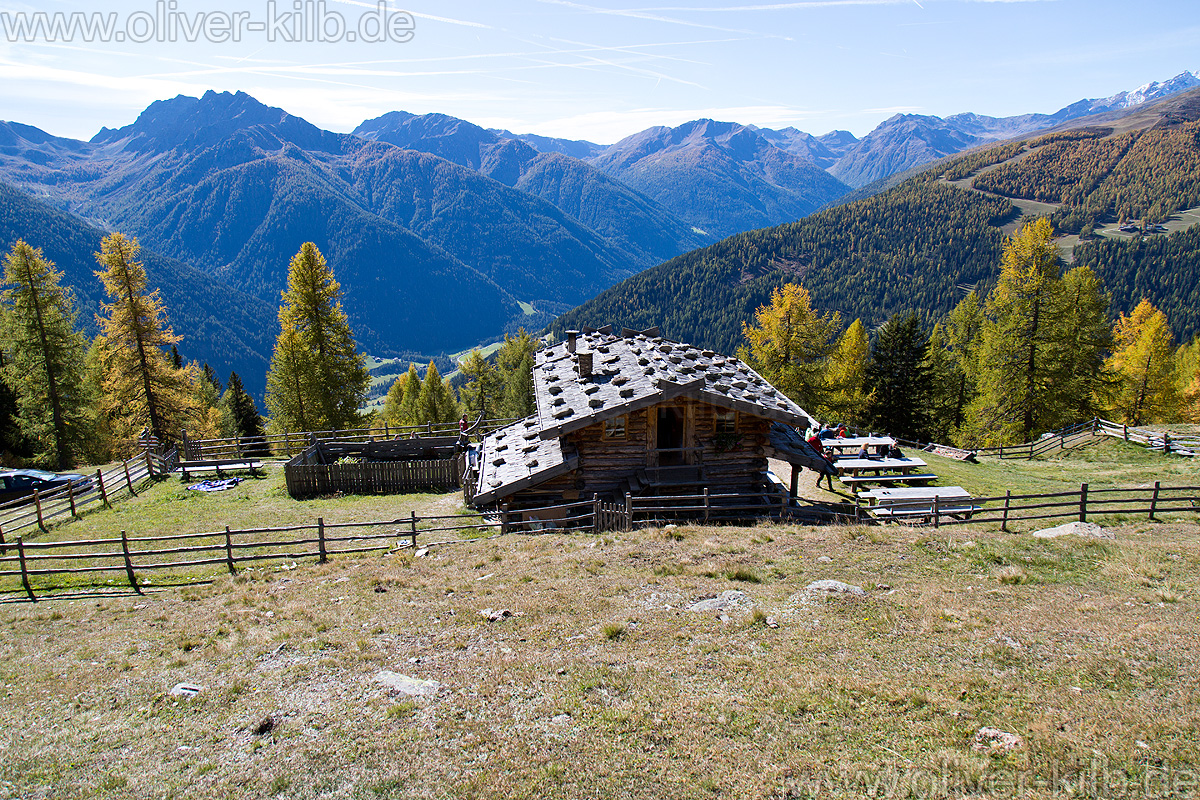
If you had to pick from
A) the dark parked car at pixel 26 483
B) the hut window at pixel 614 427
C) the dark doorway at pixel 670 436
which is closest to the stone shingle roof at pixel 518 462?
the hut window at pixel 614 427

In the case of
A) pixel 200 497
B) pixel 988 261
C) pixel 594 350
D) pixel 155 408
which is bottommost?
pixel 200 497

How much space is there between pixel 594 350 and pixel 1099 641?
21.6m

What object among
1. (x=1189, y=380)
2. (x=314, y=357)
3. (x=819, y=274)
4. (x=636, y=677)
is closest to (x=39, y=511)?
(x=314, y=357)

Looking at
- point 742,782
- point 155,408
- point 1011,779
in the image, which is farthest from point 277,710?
point 155,408

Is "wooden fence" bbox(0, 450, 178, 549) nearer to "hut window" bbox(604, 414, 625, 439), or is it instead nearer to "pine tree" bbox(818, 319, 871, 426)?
"hut window" bbox(604, 414, 625, 439)

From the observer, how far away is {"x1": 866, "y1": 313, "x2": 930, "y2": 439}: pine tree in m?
47.9

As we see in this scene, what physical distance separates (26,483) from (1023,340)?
162 feet

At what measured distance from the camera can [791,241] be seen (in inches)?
7534

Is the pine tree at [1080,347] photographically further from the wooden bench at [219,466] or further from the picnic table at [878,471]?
the wooden bench at [219,466]

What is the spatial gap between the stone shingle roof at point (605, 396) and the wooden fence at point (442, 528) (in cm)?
155

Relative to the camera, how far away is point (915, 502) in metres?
19.9

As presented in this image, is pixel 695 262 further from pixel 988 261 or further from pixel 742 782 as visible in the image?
pixel 742 782

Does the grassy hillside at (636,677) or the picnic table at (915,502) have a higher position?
the grassy hillside at (636,677)

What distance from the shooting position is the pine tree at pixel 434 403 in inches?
2611
